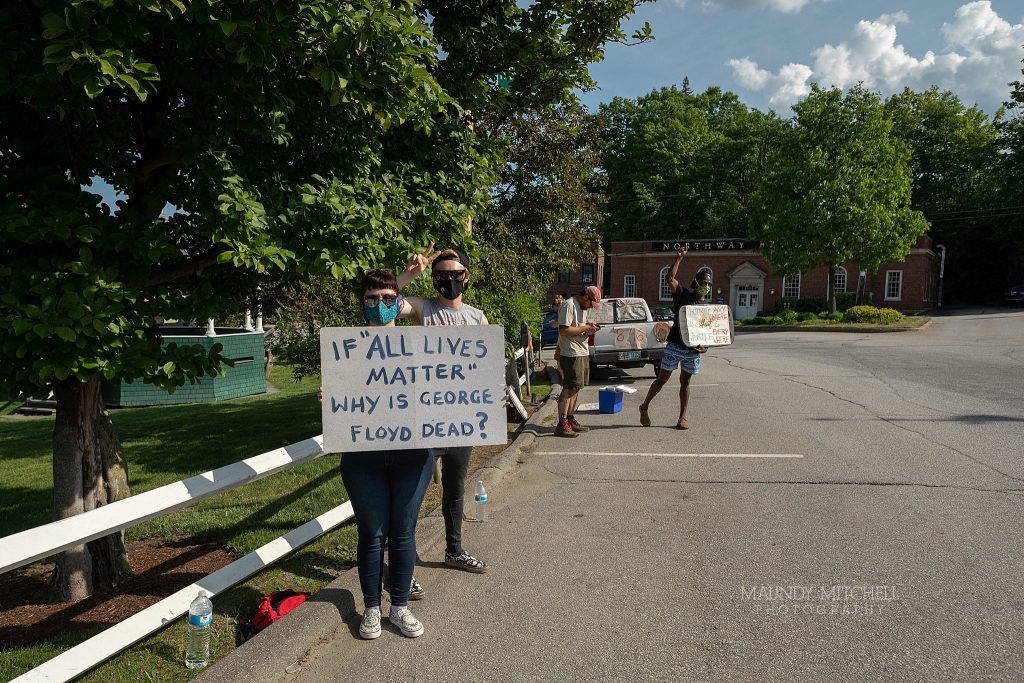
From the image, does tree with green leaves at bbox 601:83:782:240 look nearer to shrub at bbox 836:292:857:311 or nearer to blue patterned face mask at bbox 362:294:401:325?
shrub at bbox 836:292:857:311

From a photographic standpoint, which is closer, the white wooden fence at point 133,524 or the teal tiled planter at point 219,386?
the white wooden fence at point 133,524

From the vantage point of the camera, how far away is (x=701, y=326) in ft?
26.8

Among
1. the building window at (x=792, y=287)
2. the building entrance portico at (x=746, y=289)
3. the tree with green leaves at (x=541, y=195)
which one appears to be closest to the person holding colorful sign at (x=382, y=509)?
the tree with green leaves at (x=541, y=195)

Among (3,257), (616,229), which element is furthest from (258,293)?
(616,229)

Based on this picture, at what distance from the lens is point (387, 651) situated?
10.9 ft

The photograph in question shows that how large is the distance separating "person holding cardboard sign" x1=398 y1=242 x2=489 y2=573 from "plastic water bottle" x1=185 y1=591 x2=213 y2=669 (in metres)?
1.55

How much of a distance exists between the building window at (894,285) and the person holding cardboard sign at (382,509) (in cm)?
5224

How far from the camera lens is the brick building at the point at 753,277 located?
46.8 m

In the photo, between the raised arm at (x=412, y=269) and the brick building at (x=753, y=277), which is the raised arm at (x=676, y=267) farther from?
the brick building at (x=753, y=277)

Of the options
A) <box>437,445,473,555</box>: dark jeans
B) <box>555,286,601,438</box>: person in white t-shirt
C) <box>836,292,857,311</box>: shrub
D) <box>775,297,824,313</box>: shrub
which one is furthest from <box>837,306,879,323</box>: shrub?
<box>437,445,473,555</box>: dark jeans

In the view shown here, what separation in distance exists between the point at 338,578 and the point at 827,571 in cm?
305

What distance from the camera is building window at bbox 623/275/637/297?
54312mm

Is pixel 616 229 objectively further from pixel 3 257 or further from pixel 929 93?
pixel 3 257

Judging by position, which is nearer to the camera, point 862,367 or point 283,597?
point 283,597
